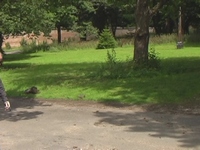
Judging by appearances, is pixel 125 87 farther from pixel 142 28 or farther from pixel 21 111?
pixel 142 28

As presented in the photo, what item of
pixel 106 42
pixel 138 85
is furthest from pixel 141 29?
pixel 106 42

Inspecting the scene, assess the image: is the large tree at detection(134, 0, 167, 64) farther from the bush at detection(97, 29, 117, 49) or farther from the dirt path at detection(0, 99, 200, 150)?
the bush at detection(97, 29, 117, 49)

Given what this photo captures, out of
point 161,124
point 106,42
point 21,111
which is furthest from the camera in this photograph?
point 106,42

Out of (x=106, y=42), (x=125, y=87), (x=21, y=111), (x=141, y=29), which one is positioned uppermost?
(x=141, y=29)

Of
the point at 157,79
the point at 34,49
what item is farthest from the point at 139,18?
the point at 34,49

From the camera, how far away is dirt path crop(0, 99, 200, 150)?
24.1 ft

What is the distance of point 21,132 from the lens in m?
8.63

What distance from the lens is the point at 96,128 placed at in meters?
8.67

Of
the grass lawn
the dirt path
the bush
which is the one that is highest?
the bush

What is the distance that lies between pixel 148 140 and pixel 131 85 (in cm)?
673

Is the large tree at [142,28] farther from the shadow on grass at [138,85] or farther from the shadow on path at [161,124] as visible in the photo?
the shadow on path at [161,124]

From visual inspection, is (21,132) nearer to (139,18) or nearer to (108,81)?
(108,81)

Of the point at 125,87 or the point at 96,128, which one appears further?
the point at 125,87

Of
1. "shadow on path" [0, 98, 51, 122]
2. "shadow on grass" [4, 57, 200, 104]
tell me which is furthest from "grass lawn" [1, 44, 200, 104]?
"shadow on path" [0, 98, 51, 122]
